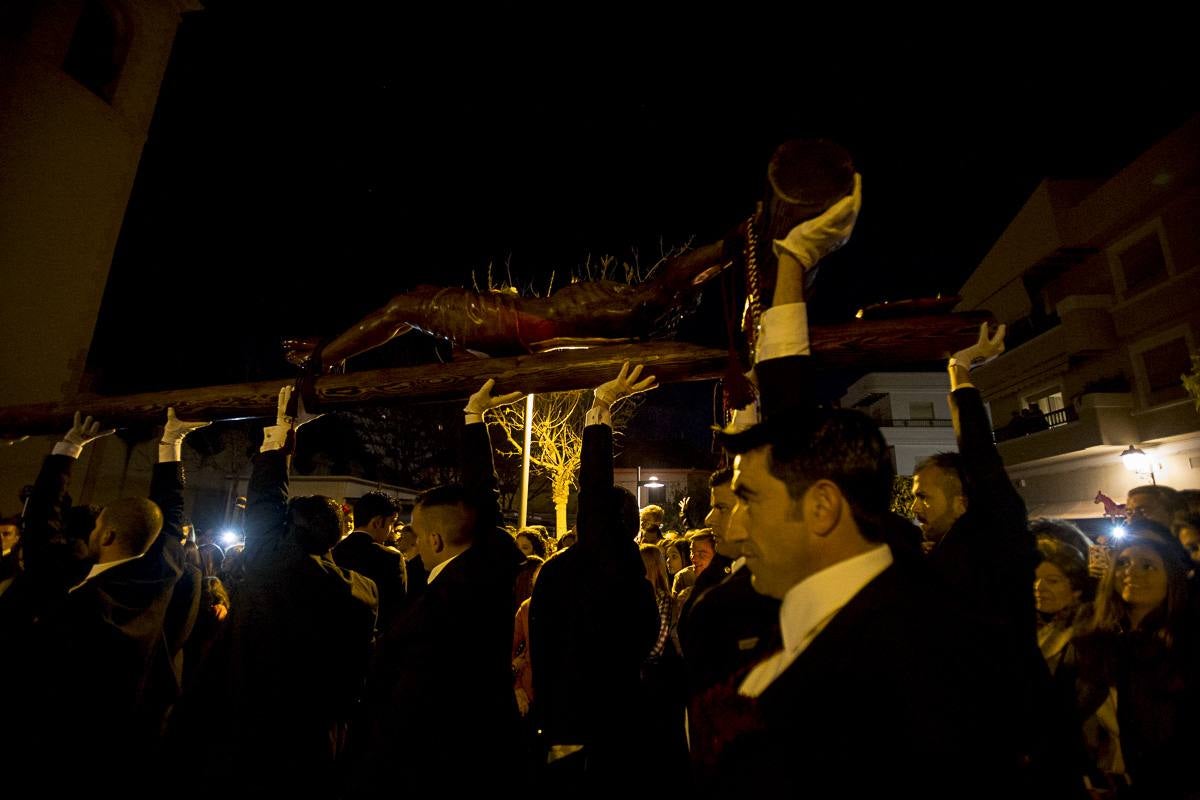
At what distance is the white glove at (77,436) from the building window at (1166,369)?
24306mm

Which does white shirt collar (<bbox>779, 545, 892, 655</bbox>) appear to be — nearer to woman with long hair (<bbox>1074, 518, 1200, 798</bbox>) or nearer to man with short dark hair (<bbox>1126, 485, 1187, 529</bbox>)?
woman with long hair (<bbox>1074, 518, 1200, 798</bbox>)

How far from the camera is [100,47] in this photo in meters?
12.2

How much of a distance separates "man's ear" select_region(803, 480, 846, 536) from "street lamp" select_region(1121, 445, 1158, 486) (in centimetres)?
2151

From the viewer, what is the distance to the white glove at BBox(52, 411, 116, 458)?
4.01 meters

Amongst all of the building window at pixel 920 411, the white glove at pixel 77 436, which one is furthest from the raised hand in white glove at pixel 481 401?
the building window at pixel 920 411

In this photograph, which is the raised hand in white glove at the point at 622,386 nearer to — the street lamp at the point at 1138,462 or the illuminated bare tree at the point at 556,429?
the illuminated bare tree at the point at 556,429

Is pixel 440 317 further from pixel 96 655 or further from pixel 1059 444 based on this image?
pixel 1059 444

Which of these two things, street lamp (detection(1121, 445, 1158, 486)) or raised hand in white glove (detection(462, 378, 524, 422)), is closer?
raised hand in white glove (detection(462, 378, 524, 422))

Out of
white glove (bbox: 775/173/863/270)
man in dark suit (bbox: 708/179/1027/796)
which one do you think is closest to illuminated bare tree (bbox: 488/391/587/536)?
white glove (bbox: 775/173/863/270)

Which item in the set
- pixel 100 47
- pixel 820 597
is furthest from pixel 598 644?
pixel 100 47

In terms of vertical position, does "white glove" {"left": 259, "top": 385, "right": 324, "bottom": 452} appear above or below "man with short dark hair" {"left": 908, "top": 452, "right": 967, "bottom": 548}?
above

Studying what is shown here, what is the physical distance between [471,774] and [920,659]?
2.23 meters

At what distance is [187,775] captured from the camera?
3.06 meters

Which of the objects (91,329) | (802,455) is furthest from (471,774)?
(91,329)
